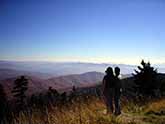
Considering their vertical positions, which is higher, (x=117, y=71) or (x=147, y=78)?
(x=117, y=71)

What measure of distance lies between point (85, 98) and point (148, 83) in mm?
21755

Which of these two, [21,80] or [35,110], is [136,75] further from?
[21,80]

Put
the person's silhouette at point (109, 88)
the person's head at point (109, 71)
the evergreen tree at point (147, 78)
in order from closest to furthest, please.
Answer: the person's head at point (109, 71) → the person's silhouette at point (109, 88) → the evergreen tree at point (147, 78)

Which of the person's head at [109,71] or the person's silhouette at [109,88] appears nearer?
the person's head at [109,71]

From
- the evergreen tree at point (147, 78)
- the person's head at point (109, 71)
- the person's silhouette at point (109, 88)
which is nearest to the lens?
the person's head at point (109, 71)

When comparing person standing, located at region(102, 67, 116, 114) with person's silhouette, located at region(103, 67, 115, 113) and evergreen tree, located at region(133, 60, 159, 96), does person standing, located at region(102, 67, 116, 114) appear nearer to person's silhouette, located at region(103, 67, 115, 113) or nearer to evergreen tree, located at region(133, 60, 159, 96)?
person's silhouette, located at region(103, 67, 115, 113)

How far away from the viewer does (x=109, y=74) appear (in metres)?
9.22

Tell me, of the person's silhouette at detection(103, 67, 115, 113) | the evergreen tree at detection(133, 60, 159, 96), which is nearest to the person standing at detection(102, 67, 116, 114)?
the person's silhouette at detection(103, 67, 115, 113)

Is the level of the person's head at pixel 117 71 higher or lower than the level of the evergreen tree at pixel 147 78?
higher

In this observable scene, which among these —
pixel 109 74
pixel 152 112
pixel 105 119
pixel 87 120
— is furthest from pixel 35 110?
pixel 152 112

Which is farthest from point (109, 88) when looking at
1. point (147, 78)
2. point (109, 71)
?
point (147, 78)

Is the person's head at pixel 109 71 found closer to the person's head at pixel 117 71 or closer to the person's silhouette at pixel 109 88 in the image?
the person's silhouette at pixel 109 88

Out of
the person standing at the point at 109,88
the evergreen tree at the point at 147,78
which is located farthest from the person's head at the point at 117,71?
the evergreen tree at the point at 147,78

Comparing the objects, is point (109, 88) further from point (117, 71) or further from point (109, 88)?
point (117, 71)
